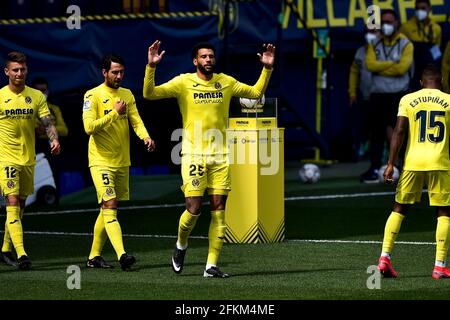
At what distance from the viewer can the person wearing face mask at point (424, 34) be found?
23797 mm

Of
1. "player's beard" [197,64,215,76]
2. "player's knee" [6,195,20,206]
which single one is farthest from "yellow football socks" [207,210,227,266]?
"player's knee" [6,195,20,206]

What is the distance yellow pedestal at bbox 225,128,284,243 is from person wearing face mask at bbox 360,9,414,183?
20.4ft

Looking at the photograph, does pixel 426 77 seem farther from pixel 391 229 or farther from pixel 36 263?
pixel 36 263

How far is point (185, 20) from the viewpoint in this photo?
23656 mm

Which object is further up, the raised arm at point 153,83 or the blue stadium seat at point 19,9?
the blue stadium seat at point 19,9

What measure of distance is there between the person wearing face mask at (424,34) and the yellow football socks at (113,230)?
34.4ft

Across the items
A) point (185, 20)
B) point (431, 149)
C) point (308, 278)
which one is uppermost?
point (185, 20)

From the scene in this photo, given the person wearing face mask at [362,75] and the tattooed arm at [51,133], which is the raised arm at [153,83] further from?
the person wearing face mask at [362,75]

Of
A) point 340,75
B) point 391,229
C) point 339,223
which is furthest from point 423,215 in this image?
point 340,75

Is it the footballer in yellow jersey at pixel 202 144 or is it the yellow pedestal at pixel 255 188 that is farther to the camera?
the yellow pedestal at pixel 255 188

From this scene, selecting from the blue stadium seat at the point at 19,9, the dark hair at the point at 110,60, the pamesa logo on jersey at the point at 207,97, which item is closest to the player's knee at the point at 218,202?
the pamesa logo on jersey at the point at 207,97

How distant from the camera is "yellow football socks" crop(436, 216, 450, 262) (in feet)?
45.1

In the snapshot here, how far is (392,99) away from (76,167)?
19.1 feet

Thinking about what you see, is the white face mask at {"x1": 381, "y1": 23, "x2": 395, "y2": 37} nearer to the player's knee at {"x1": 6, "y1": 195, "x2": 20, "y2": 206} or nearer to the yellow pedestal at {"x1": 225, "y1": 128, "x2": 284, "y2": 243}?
the yellow pedestal at {"x1": 225, "y1": 128, "x2": 284, "y2": 243}
